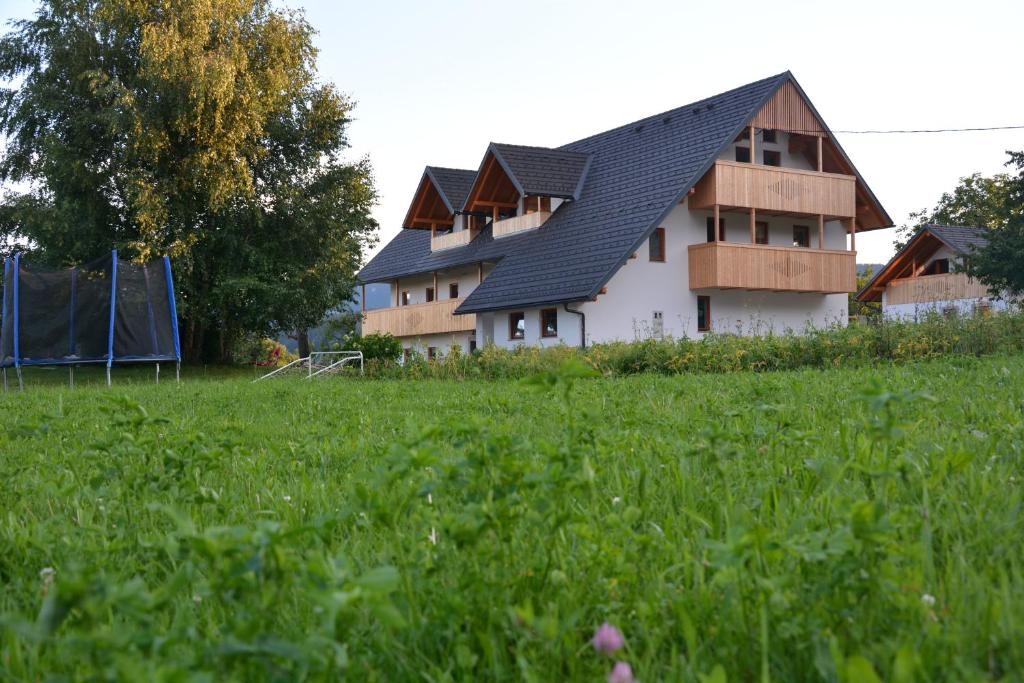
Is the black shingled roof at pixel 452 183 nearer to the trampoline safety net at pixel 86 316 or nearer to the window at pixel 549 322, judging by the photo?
the window at pixel 549 322

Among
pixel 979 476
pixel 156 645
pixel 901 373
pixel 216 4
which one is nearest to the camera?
pixel 156 645

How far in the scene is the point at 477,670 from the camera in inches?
71.4

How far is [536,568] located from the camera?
2129 mm

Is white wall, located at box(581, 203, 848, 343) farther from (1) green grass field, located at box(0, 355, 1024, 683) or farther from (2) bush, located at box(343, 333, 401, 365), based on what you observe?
(1) green grass field, located at box(0, 355, 1024, 683)

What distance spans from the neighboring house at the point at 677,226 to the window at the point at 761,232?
45 millimetres

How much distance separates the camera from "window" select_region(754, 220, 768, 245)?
1206 inches

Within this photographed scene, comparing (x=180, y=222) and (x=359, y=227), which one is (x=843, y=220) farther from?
(x=180, y=222)

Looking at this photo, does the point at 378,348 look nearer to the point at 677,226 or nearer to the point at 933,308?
the point at 677,226

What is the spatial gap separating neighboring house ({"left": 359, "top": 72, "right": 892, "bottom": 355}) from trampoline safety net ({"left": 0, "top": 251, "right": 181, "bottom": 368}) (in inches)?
420

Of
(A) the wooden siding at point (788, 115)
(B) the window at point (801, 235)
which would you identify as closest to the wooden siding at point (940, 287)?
(B) the window at point (801, 235)

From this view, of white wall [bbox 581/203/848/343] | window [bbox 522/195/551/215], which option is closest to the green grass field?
white wall [bbox 581/203/848/343]

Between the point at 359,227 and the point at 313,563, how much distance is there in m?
31.5

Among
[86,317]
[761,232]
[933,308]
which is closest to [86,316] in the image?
[86,317]

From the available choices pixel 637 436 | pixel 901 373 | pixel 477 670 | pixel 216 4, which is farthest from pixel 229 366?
pixel 477 670
